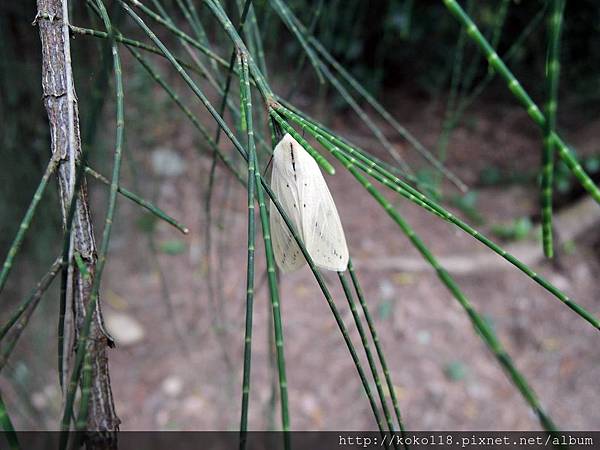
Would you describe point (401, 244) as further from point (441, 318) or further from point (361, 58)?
point (361, 58)

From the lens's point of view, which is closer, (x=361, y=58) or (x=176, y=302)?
(x=176, y=302)

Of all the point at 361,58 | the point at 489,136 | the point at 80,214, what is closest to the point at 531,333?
the point at 489,136

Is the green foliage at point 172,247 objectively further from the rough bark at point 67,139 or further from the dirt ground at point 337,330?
the rough bark at point 67,139

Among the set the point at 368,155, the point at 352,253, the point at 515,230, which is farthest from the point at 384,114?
the point at 515,230

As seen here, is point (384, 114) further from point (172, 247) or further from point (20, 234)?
point (172, 247)

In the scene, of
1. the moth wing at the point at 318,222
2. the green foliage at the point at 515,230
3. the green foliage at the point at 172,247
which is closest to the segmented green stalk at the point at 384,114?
the moth wing at the point at 318,222

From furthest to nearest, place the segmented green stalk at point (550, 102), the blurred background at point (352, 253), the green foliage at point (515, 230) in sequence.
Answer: the green foliage at point (515, 230)
the blurred background at point (352, 253)
the segmented green stalk at point (550, 102)

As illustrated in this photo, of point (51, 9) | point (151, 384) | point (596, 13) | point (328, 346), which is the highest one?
point (596, 13)
